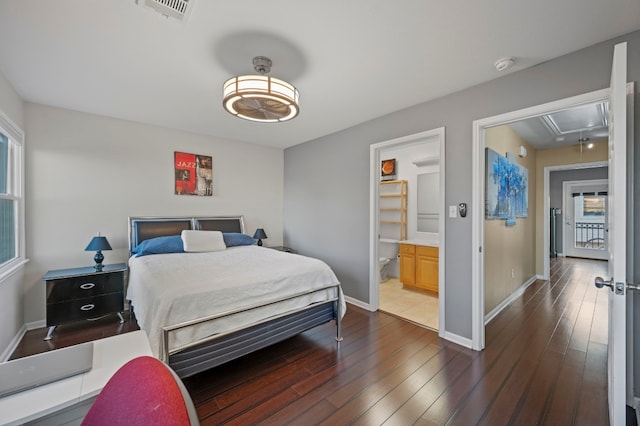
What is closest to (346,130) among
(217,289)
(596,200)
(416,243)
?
(416,243)

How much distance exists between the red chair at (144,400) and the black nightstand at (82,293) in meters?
3.12

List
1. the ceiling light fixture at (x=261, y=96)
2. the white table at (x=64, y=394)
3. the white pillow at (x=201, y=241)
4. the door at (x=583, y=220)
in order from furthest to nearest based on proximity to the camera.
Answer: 1. the door at (x=583, y=220)
2. the white pillow at (x=201, y=241)
3. the ceiling light fixture at (x=261, y=96)
4. the white table at (x=64, y=394)

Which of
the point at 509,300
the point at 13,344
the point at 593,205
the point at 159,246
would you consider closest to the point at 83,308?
the point at 13,344

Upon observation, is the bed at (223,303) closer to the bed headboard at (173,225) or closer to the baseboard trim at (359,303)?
the bed headboard at (173,225)

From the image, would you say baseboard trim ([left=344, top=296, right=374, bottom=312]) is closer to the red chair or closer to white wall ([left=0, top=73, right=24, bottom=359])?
the red chair

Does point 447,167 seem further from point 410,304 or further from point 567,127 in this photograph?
point 567,127

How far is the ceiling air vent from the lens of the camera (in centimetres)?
158

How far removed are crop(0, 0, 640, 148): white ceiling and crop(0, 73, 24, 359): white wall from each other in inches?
4.8

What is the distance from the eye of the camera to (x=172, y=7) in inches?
64.0

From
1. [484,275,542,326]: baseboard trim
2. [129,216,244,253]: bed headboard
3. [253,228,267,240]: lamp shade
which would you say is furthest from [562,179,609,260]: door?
[129,216,244,253]: bed headboard

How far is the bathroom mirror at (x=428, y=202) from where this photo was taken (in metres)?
4.68

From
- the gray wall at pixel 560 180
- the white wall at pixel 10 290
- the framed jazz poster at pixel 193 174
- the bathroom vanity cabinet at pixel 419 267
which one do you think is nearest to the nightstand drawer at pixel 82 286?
the white wall at pixel 10 290

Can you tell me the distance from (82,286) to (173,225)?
1238 millimetres

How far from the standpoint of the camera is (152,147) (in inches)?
151
